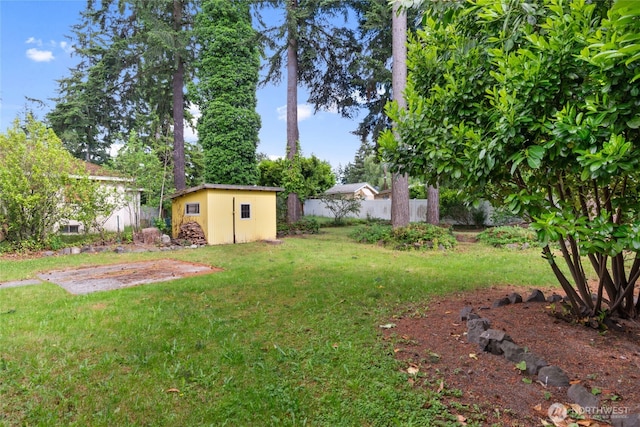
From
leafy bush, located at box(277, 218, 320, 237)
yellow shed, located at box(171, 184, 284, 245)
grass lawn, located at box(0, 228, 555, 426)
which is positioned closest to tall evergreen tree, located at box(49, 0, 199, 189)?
yellow shed, located at box(171, 184, 284, 245)

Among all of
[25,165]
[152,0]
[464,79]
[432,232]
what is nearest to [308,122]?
[152,0]

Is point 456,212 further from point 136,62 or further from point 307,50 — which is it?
point 136,62

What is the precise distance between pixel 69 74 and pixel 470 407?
24.6 metres

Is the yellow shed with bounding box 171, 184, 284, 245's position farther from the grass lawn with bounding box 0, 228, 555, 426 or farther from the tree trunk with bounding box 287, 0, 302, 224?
the grass lawn with bounding box 0, 228, 555, 426

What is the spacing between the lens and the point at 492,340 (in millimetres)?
2645

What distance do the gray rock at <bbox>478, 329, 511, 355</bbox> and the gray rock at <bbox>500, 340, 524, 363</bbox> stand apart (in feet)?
0.11

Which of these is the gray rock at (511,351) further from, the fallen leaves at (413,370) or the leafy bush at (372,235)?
the leafy bush at (372,235)

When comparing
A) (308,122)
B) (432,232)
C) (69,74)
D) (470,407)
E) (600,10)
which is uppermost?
(69,74)

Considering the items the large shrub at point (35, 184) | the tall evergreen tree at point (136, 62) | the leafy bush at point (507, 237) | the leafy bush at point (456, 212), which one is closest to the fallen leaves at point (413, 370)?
the leafy bush at point (507, 237)

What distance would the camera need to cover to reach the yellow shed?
10352 millimetres

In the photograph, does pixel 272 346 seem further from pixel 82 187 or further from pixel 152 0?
pixel 152 0

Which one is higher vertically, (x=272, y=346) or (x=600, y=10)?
(x=600, y=10)

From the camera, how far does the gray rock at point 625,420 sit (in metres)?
1.74

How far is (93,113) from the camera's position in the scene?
18547 mm
